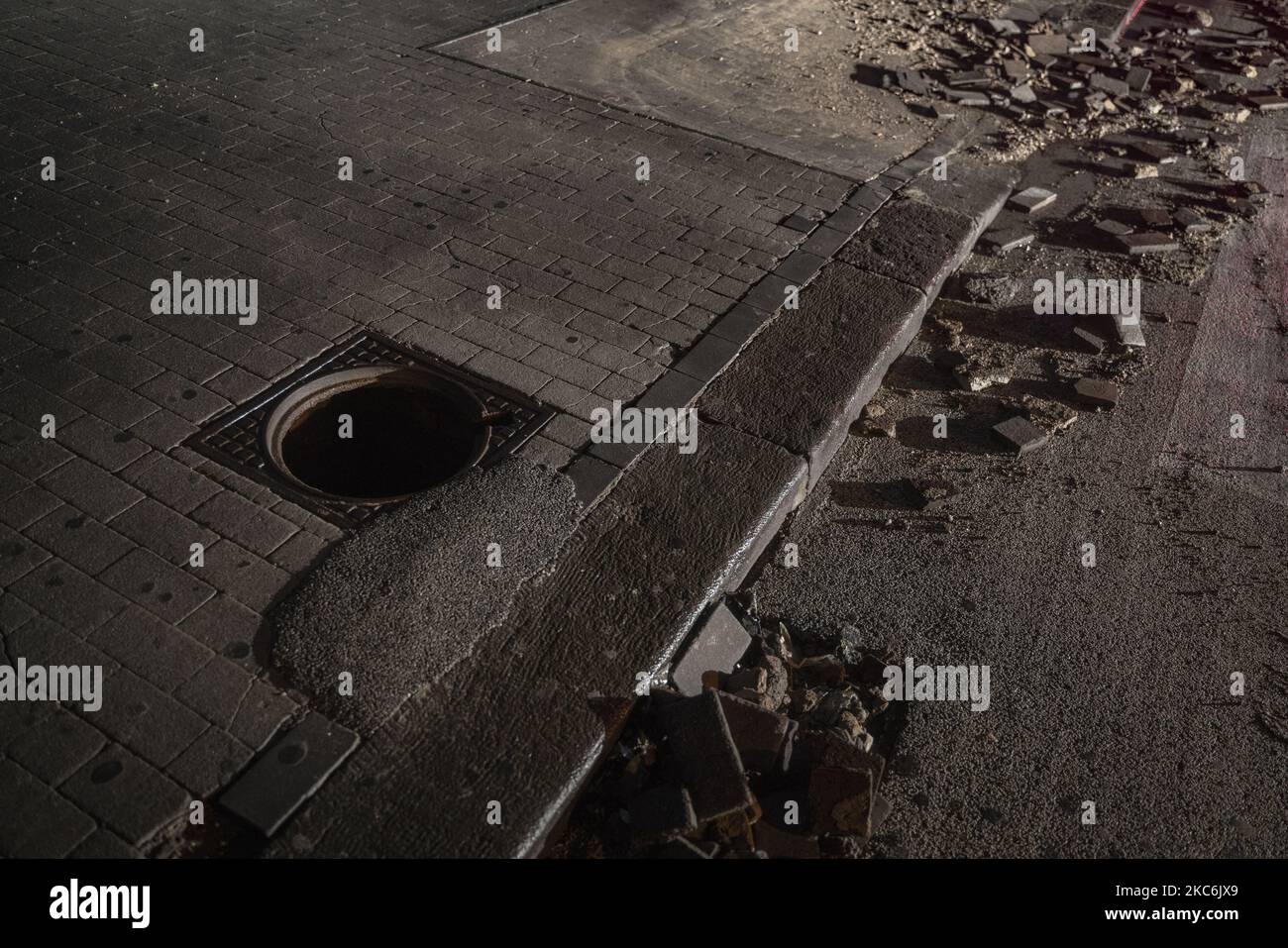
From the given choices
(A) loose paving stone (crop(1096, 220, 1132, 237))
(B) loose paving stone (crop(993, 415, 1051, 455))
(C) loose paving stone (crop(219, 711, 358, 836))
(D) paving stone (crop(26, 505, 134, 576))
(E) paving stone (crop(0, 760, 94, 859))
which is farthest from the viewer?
(A) loose paving stone (crop(1096, 220, 1132, 237))

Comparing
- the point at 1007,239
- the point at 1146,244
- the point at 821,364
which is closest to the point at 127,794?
the point at 821,364

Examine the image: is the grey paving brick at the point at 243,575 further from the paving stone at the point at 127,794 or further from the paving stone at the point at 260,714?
the paving stone at the point at 127,794

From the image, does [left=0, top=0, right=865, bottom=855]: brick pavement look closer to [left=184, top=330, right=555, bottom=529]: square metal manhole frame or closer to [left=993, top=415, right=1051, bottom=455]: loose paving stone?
[left=184, top=330, right=555, bottom=529]: square metal manhole frame

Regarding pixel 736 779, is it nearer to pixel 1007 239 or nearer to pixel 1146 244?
pixel 1007 239

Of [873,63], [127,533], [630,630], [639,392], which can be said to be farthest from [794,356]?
[873,63]

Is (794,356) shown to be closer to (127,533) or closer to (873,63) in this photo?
(127,533)

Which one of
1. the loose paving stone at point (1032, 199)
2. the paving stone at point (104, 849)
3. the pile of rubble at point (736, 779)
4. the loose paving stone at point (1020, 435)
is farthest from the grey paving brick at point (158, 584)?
the loose paving stone at point (1032, 199)

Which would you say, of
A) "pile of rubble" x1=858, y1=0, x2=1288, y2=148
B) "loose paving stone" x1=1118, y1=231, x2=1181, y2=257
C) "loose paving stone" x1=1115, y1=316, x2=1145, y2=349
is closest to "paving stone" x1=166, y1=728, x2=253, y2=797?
"loose paving stone" x1=1115, y1=316, x2=1145, y2=349
